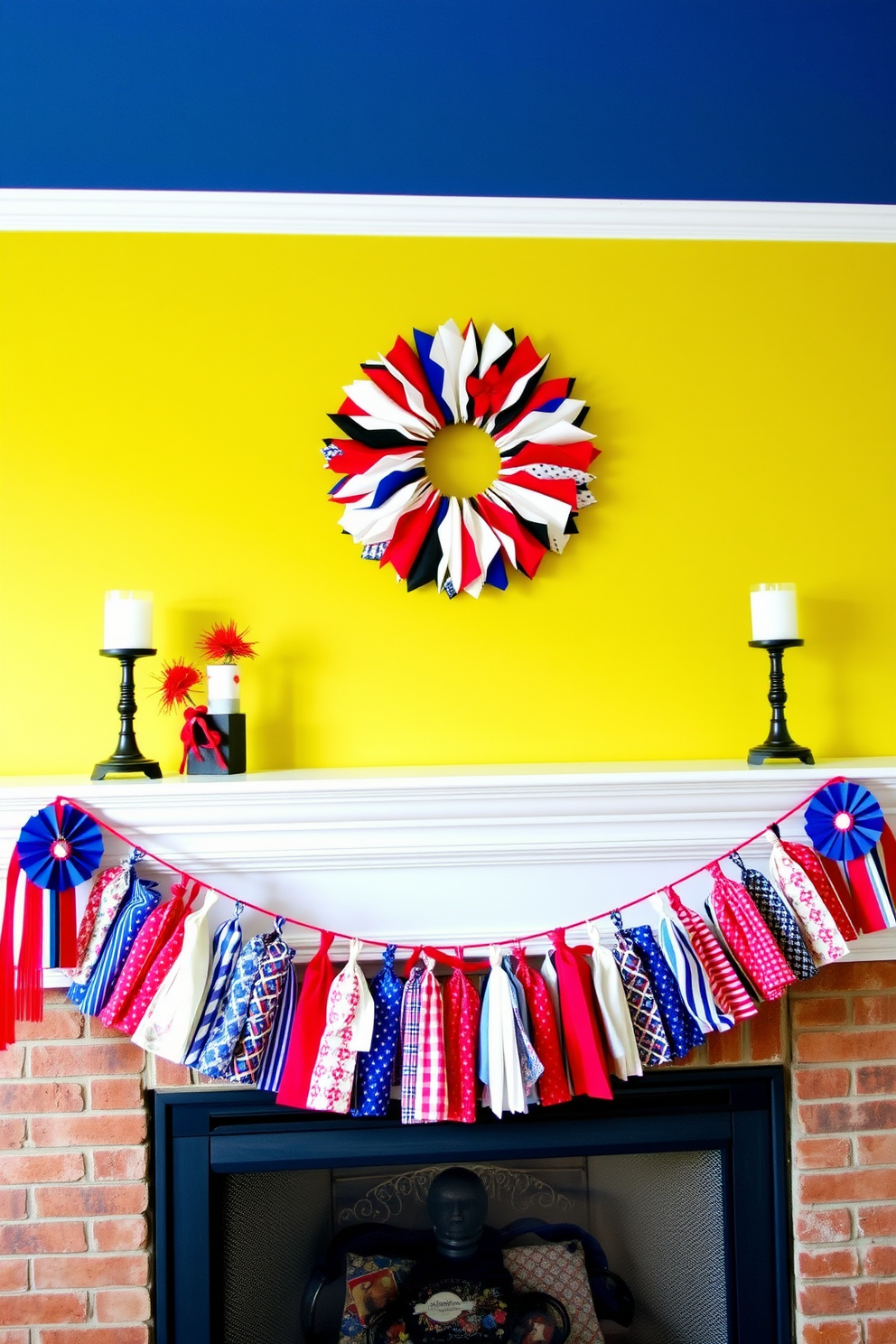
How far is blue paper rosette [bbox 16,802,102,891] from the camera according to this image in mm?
1412

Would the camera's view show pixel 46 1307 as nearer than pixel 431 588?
Yes

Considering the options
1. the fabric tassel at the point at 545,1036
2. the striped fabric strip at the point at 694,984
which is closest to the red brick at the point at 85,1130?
the fabric tassel at the point at 545,1036

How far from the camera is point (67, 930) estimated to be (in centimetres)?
146

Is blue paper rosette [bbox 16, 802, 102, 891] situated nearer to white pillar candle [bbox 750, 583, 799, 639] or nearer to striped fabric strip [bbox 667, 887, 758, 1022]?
striped fabric strip [bbox 667, 887, 758, 1022]

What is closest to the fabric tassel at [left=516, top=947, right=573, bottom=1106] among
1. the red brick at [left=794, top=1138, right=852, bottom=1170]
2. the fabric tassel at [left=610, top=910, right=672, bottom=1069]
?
the fabric tassel at [left=610, top=910, right=672, bottom=1069]

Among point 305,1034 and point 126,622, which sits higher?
A: point 126,622

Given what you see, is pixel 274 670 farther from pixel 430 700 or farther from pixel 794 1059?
pixel 794 1059

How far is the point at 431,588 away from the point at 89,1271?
4.15ft

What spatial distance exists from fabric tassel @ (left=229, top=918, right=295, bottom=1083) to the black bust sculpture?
1.55 ft

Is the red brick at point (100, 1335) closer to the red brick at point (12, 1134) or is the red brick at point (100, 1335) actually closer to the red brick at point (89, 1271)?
the red brick at point (89, 1271)

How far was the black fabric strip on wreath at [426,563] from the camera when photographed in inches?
65.8

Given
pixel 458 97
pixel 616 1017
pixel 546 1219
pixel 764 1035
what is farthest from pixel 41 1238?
pixel 458 97

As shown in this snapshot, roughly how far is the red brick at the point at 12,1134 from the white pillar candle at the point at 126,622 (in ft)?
2.58

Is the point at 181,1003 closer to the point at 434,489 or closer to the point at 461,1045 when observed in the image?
the point at 461,1045
